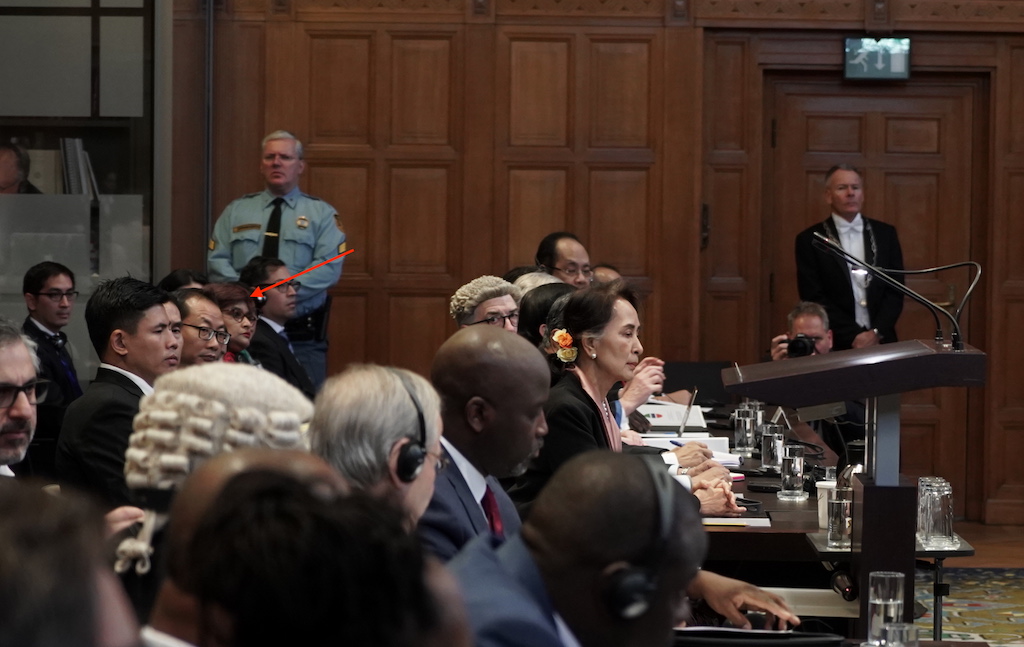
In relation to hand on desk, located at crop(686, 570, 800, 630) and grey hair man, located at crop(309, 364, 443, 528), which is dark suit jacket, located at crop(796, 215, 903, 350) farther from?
grey hair man, located at crop(309, 364, 443, 528)

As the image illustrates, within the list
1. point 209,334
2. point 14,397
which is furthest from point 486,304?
point 14,397

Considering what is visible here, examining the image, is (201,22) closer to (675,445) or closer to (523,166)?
(523,166)

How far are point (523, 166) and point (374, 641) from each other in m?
7.17

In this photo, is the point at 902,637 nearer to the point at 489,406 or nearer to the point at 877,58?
the point at 489,406

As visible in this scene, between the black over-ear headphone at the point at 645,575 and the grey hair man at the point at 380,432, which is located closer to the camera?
the black over-ear headphone at the point at 645,575

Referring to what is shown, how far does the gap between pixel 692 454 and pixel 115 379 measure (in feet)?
5.91

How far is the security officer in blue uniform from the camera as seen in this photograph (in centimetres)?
738

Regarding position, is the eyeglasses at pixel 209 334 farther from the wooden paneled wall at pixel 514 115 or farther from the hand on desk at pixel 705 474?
the wooden paneled wall at pixel 514 115

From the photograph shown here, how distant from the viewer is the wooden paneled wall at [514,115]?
26.2 ft

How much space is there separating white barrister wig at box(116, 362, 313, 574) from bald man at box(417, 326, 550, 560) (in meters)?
0.78

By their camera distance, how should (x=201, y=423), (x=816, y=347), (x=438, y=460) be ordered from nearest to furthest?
(x=201, y=423), (x=438, y=460), (x=816, y=347)

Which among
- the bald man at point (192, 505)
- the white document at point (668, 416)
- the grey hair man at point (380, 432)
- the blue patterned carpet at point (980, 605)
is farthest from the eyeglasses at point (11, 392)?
the blue patterned carpet at point (980, 605)

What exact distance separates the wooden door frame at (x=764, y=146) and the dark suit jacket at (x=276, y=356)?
290 centimetres

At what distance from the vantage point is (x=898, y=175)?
839 cm
